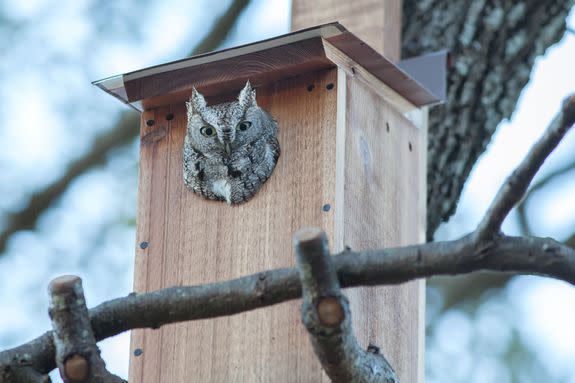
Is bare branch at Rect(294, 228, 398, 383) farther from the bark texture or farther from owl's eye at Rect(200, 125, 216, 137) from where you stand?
the bark texture

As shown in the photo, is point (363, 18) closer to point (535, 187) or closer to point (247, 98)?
point (247, 98)

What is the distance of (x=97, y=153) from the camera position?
17.1 ft

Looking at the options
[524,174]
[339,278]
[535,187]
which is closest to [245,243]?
[339,278]

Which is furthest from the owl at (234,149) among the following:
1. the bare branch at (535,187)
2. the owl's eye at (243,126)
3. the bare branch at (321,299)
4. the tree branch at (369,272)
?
the bare branch at (535,187)

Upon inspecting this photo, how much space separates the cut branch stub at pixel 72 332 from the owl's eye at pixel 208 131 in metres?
0.90

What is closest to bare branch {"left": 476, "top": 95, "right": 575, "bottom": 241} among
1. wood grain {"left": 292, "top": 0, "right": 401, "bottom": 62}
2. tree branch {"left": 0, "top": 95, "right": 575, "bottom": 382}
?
tree branch {"left": 0, "top": 95, "right": 575, "bottom": 382}

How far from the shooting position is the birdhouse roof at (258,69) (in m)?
3.26

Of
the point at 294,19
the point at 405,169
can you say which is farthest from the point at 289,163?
the point at 294,19

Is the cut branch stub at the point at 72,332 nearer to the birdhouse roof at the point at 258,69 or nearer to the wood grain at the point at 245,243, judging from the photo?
the wood grain at the point at 245,243

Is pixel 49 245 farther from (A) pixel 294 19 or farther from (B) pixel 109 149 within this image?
(A) pixel 294 19

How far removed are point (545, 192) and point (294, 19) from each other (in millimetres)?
2414

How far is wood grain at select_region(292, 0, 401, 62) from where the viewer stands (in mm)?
3924

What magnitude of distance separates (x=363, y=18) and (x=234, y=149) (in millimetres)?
837

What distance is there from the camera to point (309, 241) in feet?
7.46
